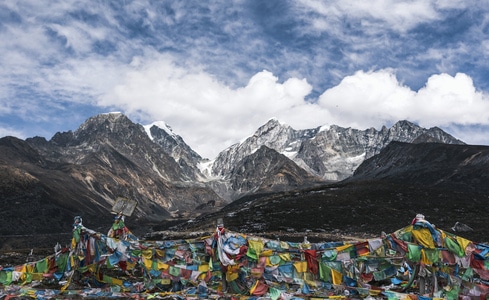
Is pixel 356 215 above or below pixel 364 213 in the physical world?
Result: below

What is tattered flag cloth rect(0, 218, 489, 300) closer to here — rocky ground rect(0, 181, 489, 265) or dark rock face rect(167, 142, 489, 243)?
dark rock face rect(167, 142, 489, 243)

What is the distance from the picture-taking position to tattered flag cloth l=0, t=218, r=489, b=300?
45.7ft

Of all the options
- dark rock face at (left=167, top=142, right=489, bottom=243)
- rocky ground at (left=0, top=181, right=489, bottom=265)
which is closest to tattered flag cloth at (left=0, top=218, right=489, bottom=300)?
dark rock face at (left=167, top=142, right=489, bottom=243)

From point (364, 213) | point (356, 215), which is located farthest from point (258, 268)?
point (364, 213)

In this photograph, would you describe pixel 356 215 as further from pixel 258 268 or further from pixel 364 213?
pixel 258 268

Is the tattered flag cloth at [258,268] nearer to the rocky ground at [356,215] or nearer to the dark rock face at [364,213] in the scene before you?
the dark rock face at [364,213]

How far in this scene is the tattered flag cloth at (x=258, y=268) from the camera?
1392 cm

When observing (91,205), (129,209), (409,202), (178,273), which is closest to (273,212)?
(409,202)

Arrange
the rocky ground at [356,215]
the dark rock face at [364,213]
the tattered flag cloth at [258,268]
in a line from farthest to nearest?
the dark rock face at [364,213] < the rocky ground at [356,215] < the tattered flag cloth at [258,268]

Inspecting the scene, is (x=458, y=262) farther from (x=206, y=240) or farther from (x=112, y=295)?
(x=112, y=295)

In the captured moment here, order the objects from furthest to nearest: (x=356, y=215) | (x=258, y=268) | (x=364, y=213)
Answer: (x=364, y=213) → (x=356, y=215) → (x=258, y=268)

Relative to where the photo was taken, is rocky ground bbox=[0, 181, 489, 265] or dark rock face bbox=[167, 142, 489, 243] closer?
rocky ground bbox=[0, 181, 489, 265]

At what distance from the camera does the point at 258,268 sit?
622 inches

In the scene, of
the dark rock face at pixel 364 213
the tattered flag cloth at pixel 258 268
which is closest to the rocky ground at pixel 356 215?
the dark rock face at pixel 364 213
